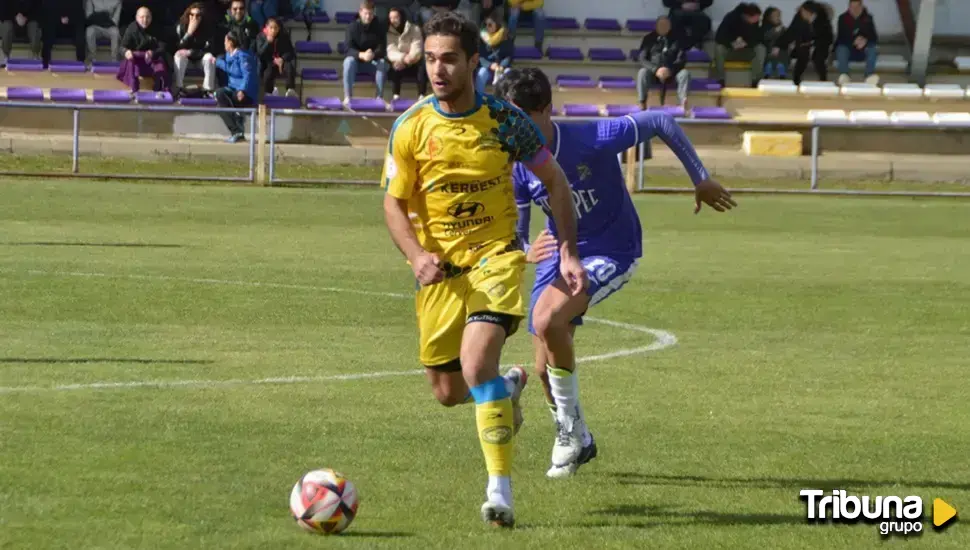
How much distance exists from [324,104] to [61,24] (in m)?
5.93

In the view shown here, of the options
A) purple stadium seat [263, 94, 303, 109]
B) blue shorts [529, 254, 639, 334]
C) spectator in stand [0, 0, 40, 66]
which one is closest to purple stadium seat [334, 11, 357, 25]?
purple stadium seat [263, 94, 303, 109]

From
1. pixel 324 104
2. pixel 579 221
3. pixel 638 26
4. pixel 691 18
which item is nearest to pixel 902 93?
pixel 691 18

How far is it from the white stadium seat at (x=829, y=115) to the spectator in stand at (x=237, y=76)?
11.5m

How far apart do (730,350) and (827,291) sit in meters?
4.41

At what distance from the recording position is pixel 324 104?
3328cm

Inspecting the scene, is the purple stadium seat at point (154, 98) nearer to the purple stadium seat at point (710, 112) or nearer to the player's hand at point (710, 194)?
the purple stadium seat at point (710, 112)

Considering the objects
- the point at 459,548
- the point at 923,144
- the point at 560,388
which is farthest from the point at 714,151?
the point at 459,548

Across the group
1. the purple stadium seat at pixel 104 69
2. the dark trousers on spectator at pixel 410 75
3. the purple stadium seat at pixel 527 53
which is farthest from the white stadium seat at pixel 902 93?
the purple stadium seat at pixel 104 69

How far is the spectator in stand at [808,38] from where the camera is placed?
1428 inches

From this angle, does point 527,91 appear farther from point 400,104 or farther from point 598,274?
point 400,104

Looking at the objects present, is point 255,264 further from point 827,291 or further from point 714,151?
point 714,151

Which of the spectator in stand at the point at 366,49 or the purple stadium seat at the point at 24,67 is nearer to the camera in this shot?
the spectator in stand at the point at 366,49

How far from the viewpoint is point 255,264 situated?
17.7 m

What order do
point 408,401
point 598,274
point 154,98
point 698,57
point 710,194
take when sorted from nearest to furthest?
point 710,194 → point 598,274 → point 408,401 → point 154,98 → point 698,57
